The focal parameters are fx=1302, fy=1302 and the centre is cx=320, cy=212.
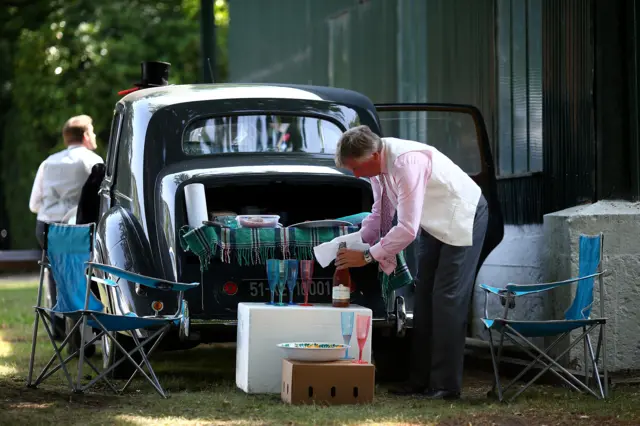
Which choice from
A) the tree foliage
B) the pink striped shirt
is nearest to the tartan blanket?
the pink striped shirt

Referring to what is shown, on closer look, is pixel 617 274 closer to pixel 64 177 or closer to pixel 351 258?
pixel 351 258

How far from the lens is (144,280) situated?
7.30 meters

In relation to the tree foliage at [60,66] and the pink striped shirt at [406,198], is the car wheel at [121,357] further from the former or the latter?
the tree foliage at [60,66]

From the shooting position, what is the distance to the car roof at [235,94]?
878cm

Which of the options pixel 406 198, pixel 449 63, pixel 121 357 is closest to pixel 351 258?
pixel 406 198

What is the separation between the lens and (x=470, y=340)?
10.9 meters

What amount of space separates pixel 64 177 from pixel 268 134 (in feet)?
7.67

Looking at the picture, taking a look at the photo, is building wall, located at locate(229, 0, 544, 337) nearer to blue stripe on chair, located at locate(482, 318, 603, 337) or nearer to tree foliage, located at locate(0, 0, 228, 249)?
blue stripe on chair, located at locate(482, 318, 603, 337)

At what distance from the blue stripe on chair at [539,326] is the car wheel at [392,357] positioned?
40.6 inches

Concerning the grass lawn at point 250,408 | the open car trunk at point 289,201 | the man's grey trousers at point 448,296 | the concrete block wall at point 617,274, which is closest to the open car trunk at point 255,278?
the open car trunk at point 289,201

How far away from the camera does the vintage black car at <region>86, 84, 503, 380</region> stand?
7.75 metres

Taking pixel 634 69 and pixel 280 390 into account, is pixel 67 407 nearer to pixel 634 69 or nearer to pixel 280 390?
pixel 280 390

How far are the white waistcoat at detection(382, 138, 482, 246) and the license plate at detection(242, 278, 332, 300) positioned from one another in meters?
0.80

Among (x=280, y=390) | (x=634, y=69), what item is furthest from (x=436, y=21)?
(x=280, y=390)
